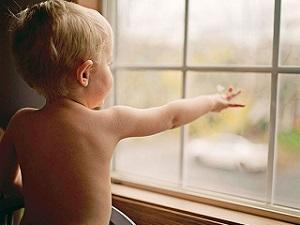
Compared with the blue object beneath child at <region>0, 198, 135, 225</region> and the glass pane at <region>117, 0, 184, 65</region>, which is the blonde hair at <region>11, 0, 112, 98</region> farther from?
the glass pane at <region>117, 0, 184, 65</region>

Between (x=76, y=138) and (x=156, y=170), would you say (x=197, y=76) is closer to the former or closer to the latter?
(x=156, y=170)

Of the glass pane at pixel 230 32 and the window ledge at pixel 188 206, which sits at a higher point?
the glass pane at pixel 230 32

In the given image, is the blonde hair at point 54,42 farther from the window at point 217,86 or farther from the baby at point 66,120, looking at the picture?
the window at point 217,86

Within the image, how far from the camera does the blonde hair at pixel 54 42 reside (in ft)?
2.95

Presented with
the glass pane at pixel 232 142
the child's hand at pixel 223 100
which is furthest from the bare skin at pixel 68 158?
the glass pane at pixel 232 142

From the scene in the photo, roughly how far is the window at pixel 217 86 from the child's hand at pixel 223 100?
0.19 ft

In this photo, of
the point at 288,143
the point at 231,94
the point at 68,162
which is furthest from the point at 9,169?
the point at 288,143

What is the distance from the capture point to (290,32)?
3.76 feet

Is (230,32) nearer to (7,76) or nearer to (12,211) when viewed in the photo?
(7,76)

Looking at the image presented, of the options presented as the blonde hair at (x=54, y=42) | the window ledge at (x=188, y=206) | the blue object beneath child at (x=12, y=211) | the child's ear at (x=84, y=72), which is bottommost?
the window ledge at (x=188, y=206)

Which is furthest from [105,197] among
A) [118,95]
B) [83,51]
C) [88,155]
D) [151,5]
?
[151,5]

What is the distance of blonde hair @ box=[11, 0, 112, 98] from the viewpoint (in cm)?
90

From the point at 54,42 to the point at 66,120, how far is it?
17 centimetres

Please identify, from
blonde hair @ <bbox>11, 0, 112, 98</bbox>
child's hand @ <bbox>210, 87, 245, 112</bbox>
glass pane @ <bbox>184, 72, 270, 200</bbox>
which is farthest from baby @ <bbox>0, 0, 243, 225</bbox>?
glass pane @ <bbox>184, 72, 270, 200</bbox>
